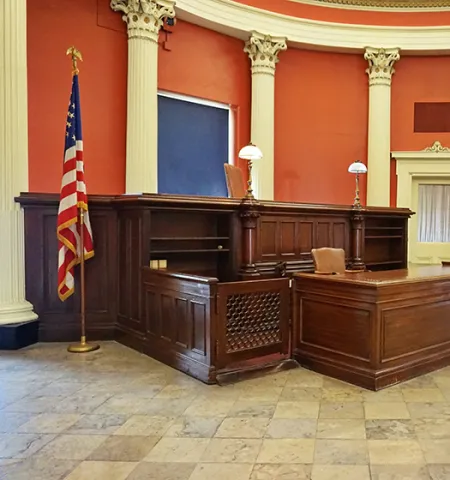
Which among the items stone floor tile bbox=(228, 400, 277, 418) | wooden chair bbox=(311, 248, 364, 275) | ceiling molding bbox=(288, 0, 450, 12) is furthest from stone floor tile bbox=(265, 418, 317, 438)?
ceiling molding bbox=(288, 0, 450, 12)

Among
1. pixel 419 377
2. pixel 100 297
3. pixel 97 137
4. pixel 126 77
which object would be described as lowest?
pixel 419 377

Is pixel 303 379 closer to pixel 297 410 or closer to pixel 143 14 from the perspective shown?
pixel 297 410

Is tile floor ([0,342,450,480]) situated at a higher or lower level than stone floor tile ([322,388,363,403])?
higher

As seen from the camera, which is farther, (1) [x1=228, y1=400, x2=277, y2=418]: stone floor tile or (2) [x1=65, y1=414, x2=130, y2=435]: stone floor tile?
(1) [x1=228, y1=400, x2=277, y2=418]: stone floor tile

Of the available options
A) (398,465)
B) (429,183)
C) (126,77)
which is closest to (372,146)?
(429,183)

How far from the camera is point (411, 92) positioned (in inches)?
374

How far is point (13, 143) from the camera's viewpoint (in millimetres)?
4816

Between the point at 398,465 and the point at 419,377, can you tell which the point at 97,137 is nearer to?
the point at 419,377

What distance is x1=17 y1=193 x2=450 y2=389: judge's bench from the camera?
3809 millimetres

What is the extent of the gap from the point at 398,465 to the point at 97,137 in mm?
5827

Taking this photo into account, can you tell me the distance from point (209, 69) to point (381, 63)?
131 inches

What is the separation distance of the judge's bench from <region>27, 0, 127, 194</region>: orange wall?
1.83 m

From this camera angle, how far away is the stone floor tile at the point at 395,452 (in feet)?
8.29

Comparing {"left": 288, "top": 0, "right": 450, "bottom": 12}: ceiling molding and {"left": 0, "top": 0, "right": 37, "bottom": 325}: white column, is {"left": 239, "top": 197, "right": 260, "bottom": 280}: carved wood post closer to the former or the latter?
{"left": 0, "top": 0, "right": 37, "bottom": 325}: white column
